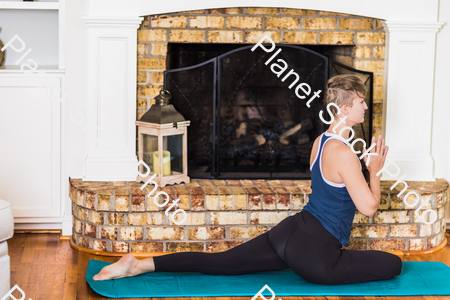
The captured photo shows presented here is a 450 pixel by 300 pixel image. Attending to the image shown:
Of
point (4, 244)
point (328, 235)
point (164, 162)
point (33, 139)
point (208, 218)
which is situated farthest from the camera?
point (33, 139)

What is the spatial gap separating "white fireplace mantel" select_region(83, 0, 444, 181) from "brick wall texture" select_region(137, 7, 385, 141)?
0.05 meters

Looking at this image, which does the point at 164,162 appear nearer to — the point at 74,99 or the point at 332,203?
the point at 74,99

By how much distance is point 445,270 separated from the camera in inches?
107

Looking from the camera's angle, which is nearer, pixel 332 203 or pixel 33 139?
pixel 332 203

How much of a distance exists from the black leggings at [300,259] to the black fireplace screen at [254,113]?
0.78 metres

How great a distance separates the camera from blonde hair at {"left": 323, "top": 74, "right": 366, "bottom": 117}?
7.70ft

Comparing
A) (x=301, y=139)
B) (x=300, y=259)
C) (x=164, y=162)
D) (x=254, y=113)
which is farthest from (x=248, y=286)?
(x=254, y=113)

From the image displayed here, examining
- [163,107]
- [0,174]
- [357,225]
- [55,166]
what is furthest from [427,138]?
[0,174]

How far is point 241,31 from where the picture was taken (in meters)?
3.12

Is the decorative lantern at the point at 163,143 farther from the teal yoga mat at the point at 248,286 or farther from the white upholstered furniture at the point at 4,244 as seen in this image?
the white upholstered furniture at the point at 4,244

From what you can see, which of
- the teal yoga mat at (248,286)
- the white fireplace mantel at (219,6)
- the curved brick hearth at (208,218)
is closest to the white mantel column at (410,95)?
the white fireplace mantel at (219,6)

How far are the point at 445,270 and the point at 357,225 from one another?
0.47m

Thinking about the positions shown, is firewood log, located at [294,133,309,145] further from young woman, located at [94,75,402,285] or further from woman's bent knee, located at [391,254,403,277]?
woman's bent knee, located at [391,254,403,277]

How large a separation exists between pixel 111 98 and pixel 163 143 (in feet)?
1.29
